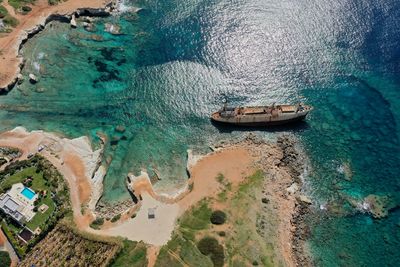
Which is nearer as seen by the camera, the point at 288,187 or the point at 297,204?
the point at 297,204

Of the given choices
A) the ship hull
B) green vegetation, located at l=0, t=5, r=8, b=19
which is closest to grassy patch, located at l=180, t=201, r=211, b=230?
the ship hull

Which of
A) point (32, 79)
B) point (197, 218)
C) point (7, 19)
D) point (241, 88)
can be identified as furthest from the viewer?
point (7, 19)

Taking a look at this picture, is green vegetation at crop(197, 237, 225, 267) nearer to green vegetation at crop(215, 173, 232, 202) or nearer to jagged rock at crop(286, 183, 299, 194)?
green vegetation at crop(215, 173, 232, 202)

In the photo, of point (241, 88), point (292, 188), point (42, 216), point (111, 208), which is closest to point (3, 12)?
point (42, 216)

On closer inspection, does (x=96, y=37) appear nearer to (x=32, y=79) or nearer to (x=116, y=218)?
(x=32, y=79)

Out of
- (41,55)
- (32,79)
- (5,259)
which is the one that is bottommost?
(5,259)

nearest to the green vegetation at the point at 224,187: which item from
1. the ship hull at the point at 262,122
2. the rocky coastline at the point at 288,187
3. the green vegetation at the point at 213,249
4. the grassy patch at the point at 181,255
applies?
the rocky coastline at the point at 288,187

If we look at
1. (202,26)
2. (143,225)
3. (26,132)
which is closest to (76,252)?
(143,225)
